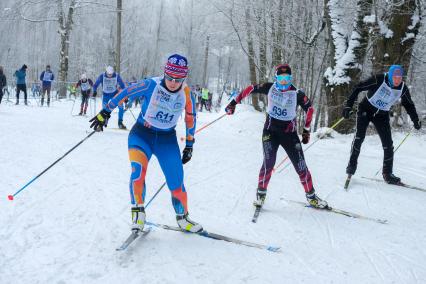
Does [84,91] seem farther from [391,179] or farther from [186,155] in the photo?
[186,155]

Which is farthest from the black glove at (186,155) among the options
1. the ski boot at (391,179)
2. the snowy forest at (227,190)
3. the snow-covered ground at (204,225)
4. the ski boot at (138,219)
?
the ski boot at (391,179)

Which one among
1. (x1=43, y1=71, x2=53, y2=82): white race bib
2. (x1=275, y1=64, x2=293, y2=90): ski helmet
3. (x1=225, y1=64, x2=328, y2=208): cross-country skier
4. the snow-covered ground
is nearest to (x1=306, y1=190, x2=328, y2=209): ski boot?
(x1=225, y1=64, x2=328, y2=208): cross-country skier

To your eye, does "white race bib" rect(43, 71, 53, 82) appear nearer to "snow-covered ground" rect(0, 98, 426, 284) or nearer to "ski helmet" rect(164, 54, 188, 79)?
"snow-covered ground" rect(0, 98, 426, 284)

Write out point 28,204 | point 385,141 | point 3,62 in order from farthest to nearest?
point 3,62 < point 385,141 < point 28,204

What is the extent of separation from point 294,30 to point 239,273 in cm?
1227

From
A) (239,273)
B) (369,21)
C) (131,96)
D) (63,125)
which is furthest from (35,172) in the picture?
(369,21)

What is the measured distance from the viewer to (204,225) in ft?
14.8

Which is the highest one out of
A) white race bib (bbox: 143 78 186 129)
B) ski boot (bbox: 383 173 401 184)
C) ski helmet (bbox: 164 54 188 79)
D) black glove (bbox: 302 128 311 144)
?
ski helmet (bbox: 164 54 188 79)

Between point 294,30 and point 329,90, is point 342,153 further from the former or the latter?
point 294,30

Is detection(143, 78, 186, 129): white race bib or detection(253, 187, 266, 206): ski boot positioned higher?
detection(143, 78, 186, 129): white race bib

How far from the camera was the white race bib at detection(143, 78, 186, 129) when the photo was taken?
3.90m

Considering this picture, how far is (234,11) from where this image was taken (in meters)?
15.7

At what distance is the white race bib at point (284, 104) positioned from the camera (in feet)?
17.0

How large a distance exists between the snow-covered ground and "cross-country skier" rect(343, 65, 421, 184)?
547 millimetres
